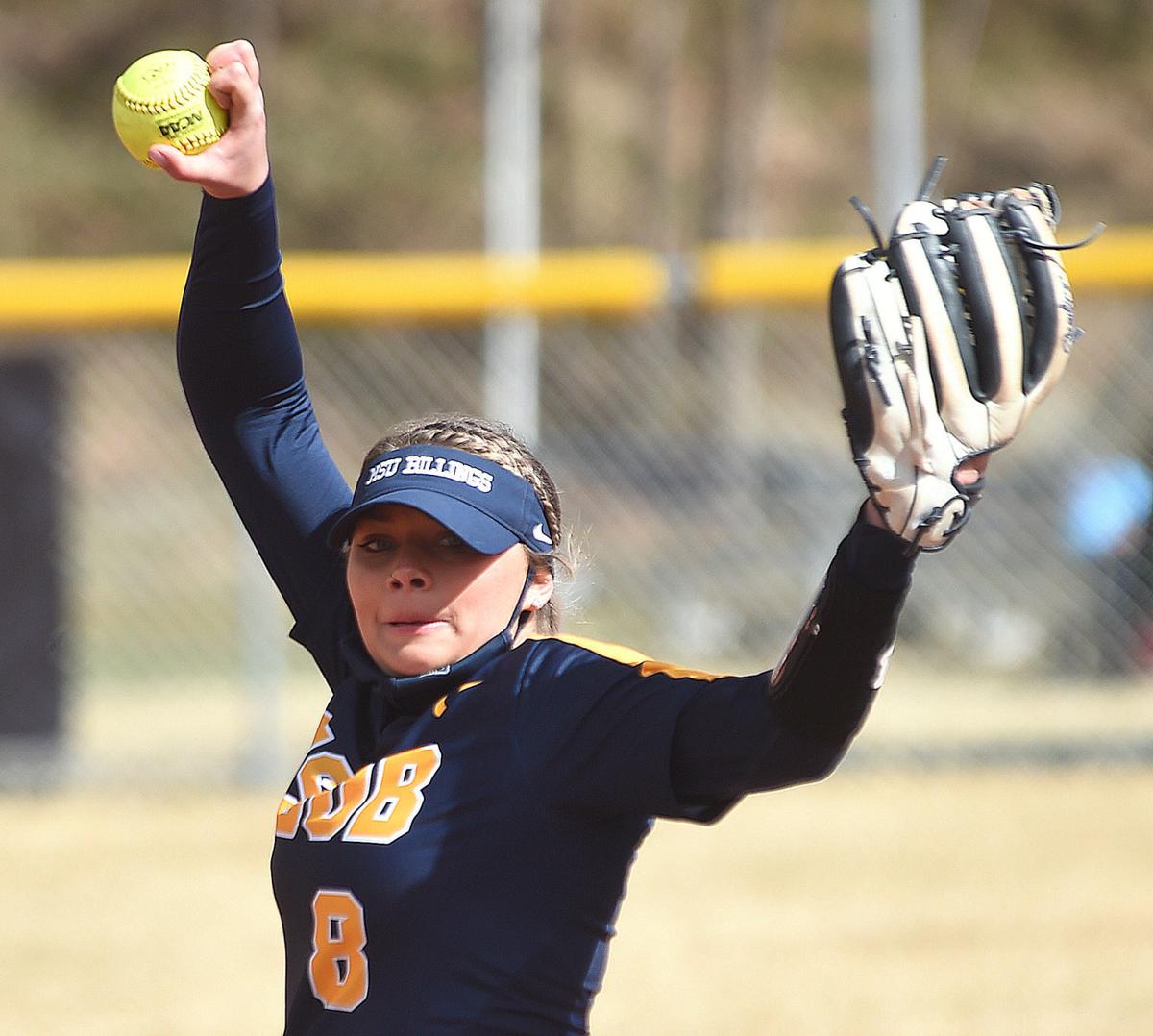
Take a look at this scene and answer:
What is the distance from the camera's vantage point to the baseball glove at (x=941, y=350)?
5.40 feet

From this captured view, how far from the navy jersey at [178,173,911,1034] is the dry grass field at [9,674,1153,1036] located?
2.38 meters

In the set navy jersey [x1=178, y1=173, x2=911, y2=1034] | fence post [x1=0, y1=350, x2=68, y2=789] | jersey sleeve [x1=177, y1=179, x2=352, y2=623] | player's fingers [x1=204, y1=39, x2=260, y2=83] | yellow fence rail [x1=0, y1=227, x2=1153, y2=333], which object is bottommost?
navy jersey [x1=178, y1=173, x2=911, y2=1034]

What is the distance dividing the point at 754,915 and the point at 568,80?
72.7 ft

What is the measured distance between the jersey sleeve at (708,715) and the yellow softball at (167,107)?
77 centimetres

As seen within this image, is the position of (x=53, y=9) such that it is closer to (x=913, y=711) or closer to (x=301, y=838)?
(x=913, y=711)

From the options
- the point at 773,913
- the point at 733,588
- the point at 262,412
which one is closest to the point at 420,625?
the point at 262,412

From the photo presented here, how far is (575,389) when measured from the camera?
10.0 metres

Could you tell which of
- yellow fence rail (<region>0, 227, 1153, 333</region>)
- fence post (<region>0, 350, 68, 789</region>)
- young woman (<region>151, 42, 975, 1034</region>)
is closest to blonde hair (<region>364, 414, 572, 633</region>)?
young woman (<region>151, 42, 975, 1034</region>)

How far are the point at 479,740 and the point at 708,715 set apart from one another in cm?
30

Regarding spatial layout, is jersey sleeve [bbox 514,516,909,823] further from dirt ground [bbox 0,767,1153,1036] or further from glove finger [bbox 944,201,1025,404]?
dirt ground [bbox 0,767,1153,1036]

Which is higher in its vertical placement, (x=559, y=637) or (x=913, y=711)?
(x=913, y=711)

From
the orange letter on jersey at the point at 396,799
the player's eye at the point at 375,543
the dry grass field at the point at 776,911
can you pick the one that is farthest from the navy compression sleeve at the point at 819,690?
the dry grass field at the point at 776,911

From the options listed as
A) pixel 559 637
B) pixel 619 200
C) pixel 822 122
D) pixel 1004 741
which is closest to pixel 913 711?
pixel 1004 741

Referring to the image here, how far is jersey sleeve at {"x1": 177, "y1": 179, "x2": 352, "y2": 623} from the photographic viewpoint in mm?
2238
